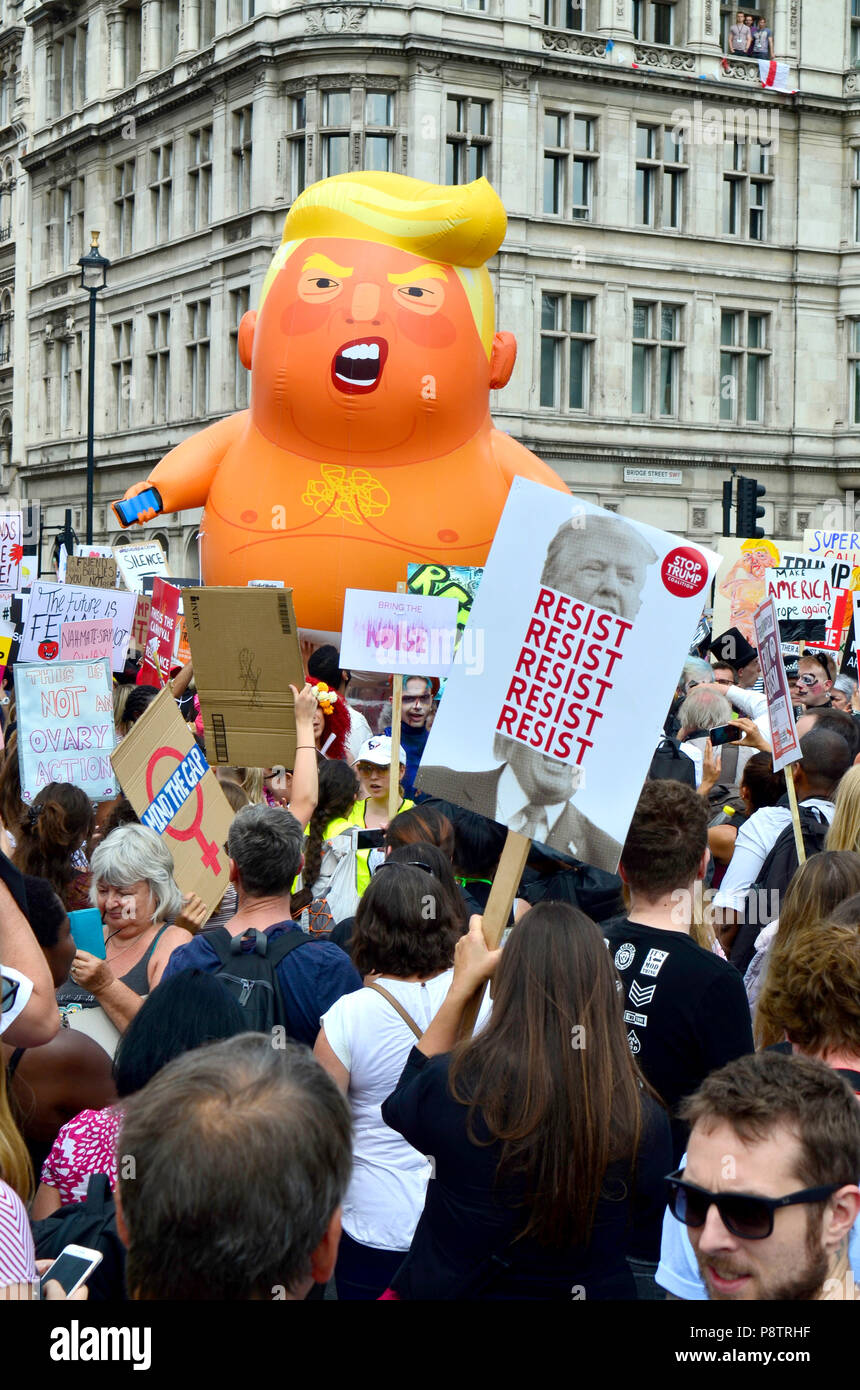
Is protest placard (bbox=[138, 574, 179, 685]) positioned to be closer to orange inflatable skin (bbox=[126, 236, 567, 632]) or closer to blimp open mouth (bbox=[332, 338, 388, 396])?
orange inflatable skin (bbox=[126, 236, 567, 632])

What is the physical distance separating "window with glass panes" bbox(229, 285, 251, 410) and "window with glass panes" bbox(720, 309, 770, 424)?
31.6 ft

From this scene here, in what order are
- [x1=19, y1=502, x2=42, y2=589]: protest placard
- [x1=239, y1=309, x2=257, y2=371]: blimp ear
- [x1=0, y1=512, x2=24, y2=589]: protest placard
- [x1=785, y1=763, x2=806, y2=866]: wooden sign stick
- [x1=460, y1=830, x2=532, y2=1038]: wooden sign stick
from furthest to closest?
[x1=19, y1=502, x2=42, y2=589]: protest placard → [x1=239, y1=309, x2=257, y2=371]: blimp ear → [x1=0, y1=512, x2=24, y2=589]: protest placard → [x1=785, y1=763, x2=806, y2=866]: wooden sign stick → [x1=460, y1=830, x2=532, y2=1038]: wooden sign stick

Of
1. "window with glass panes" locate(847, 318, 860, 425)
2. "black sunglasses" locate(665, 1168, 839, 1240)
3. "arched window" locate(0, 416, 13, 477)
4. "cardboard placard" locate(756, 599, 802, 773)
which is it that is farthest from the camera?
"arched window" locate(0, 416, 13, 477)

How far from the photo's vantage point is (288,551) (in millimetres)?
12648

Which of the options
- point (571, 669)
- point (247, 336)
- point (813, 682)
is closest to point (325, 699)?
point (813, 682)

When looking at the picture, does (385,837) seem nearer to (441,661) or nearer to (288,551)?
(441,661)

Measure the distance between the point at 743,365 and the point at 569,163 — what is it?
5459 mm

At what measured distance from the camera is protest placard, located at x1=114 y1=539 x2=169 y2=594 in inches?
592

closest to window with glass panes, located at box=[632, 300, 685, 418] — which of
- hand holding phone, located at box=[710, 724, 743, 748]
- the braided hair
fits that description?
hand holding phone, located at box=[710, 724, 743, 748]

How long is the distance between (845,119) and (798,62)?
1.54m

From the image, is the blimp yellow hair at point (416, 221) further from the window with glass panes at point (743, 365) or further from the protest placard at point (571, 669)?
the window with glass panes at point (743, 365)

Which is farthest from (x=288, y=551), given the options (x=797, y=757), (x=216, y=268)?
(x=216, y=268)

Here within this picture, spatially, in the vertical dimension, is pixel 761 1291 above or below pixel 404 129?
below

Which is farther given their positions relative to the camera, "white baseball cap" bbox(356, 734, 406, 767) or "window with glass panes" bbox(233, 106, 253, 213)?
"window with glass panes" bbox(233, 106, 253, 213)
